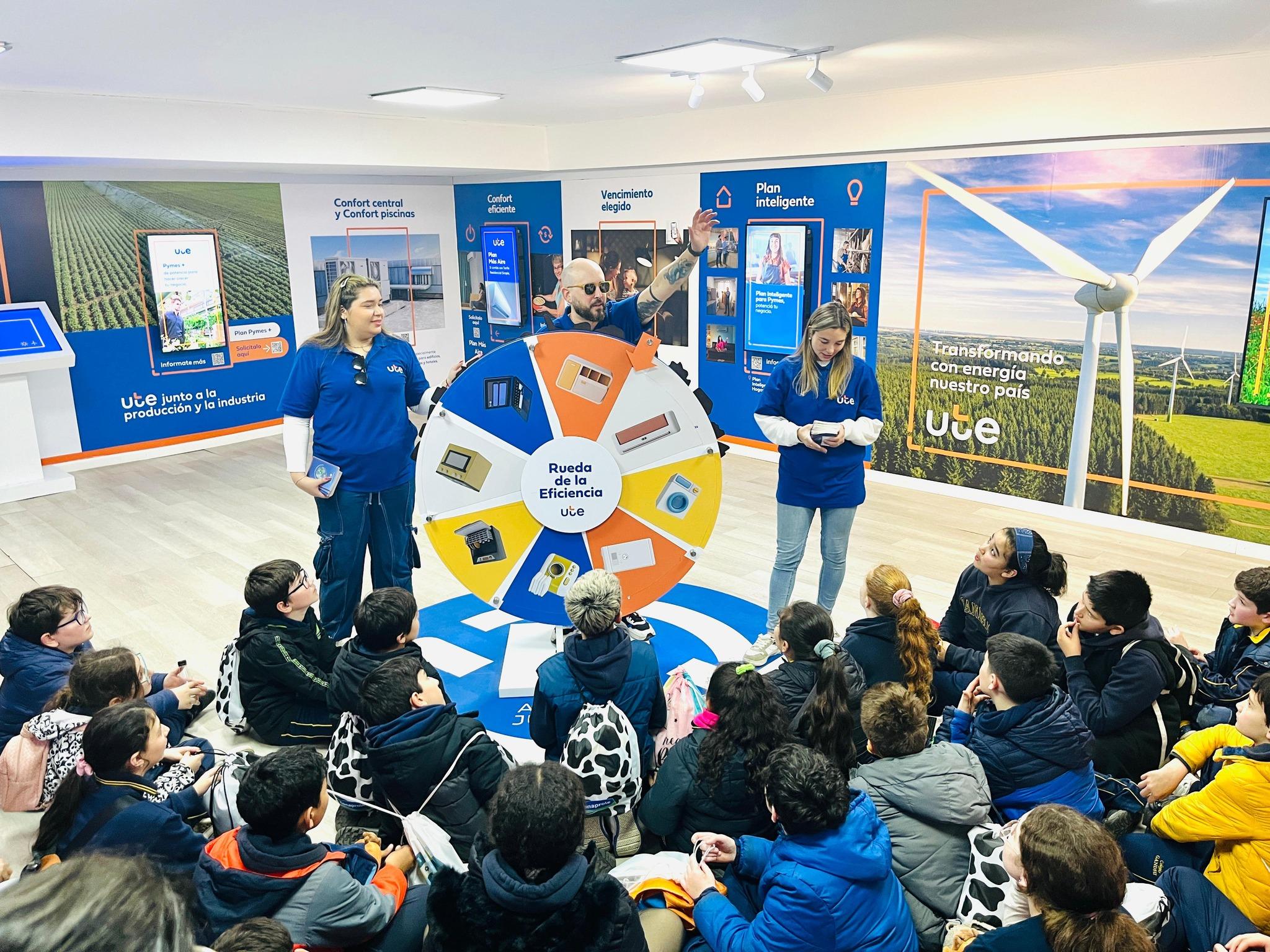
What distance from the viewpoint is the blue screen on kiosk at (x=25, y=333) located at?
319 inches

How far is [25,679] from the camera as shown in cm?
368

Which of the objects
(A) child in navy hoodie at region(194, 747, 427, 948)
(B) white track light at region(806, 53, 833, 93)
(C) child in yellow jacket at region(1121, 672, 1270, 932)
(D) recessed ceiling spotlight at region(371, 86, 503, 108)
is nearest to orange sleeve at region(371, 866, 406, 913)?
(A) child in navy hoodie at region(194, 747, 427, 948)

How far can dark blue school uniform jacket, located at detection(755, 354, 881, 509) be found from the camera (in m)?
4.79

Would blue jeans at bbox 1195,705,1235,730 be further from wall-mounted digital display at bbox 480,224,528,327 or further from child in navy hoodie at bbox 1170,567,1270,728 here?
wall-mounted digital display at bbox 480,224,528,327

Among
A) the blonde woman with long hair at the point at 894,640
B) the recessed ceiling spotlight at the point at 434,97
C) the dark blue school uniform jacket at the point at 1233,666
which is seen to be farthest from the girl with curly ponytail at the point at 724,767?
the recessed ceiling spotlight at the point at 434,97

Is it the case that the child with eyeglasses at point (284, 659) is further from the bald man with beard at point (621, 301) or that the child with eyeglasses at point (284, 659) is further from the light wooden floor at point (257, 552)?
the bald man with beard at point (621, 301)

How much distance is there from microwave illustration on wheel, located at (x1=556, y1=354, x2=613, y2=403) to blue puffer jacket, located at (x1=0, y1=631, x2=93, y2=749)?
238 cm

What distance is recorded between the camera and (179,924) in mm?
1046

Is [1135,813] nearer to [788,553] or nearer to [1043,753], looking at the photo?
[1043,753]

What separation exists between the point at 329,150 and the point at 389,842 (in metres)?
7.46

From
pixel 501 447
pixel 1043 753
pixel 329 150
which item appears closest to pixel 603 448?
pixel 501 447

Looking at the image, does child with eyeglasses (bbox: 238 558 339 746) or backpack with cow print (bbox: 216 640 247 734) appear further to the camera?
backpack with cow print (bbox: 216 640 247 734)

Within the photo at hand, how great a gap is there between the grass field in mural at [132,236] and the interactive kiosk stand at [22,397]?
0.66 meters

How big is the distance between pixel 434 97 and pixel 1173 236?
5.66 meters
